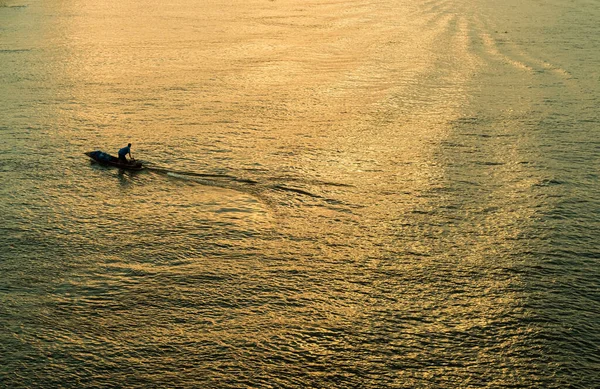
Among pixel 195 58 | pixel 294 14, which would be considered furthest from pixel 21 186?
pixel 294 14

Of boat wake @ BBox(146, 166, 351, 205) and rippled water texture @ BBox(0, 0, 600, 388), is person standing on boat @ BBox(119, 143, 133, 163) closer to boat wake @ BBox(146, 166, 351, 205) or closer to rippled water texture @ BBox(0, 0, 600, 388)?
rippled water texture @ BBox(0, 0, 600, 388)

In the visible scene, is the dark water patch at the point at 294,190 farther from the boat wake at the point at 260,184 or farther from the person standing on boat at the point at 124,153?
the person standing on boat at the point at 124,153

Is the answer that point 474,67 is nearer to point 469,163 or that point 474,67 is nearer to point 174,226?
point 469,163

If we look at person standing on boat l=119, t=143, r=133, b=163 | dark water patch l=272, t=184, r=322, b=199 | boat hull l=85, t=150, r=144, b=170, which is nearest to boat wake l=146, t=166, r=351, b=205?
dark water patch l=272, t=184, r=322, b=199

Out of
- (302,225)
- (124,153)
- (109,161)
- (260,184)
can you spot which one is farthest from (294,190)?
(109,161)

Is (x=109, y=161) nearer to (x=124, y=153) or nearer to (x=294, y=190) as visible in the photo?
(x=124, y=153)
